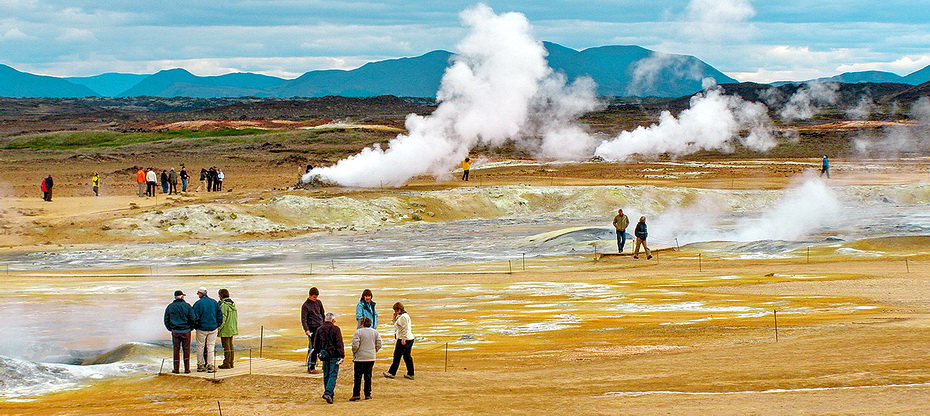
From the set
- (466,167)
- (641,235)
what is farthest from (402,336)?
(466,167)

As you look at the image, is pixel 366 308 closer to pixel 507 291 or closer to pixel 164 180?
pixel 507 291

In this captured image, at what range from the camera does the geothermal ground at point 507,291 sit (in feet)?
53.1

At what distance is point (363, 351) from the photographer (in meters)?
15.7

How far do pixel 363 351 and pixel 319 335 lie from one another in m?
0.72

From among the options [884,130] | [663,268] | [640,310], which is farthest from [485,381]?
[884,130]

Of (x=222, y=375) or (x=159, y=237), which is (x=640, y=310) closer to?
(x=222, y=375)

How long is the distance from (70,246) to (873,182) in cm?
5033

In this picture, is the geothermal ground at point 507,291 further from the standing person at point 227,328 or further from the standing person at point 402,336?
the standing person at point 227,328

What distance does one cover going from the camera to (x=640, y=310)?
25484 millimetres

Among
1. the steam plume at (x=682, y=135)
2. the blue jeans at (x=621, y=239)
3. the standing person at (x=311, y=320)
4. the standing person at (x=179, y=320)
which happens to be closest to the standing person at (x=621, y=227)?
the blue jeans at (x=621, y=239)

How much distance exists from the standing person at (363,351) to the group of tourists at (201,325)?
3187 millimetres

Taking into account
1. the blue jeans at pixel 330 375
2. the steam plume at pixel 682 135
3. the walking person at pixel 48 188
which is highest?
the steam plume at pixel 682 135

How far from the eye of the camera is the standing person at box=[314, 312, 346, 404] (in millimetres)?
15648

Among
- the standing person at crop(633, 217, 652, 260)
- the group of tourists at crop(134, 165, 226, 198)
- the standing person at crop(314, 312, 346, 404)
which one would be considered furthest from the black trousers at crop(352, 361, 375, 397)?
the group of tourists at crop(134, 165, 226, 198)
